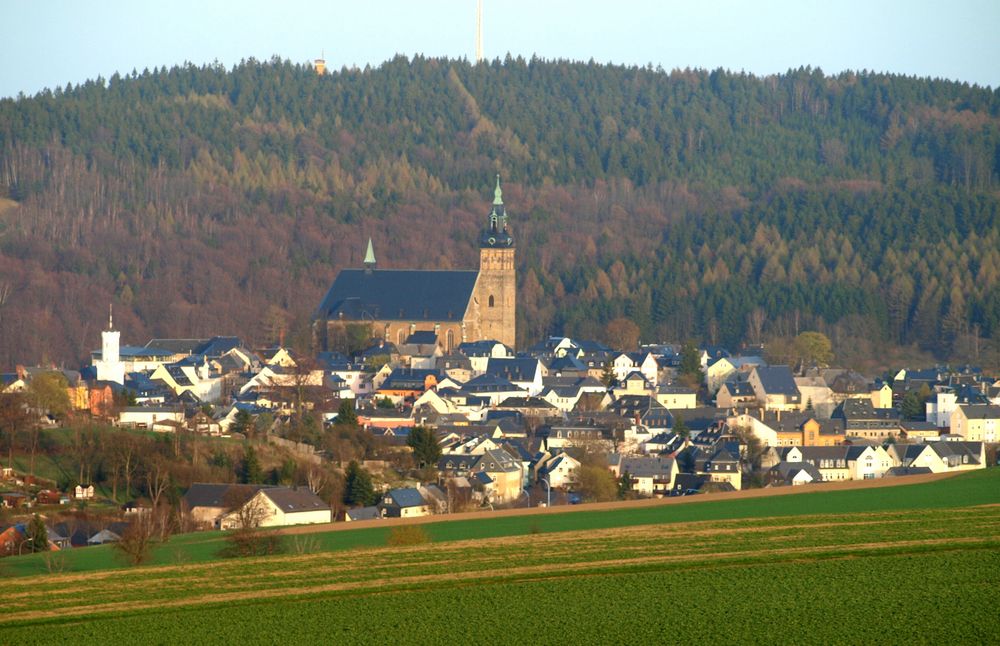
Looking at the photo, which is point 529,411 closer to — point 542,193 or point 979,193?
point 979,193

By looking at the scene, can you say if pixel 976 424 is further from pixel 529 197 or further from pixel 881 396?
pixel 529 197

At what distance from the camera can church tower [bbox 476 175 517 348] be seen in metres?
92.2

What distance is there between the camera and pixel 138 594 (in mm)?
25891

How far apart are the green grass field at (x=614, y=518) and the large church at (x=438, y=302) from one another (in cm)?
4828

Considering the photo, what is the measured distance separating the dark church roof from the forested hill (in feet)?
9.61

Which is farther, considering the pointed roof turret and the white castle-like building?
the pointed roof turret

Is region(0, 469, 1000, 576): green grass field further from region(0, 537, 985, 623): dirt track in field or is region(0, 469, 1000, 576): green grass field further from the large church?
the large church

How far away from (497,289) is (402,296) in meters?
4.42

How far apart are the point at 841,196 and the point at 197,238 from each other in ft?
140

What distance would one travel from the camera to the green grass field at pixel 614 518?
34688 mm

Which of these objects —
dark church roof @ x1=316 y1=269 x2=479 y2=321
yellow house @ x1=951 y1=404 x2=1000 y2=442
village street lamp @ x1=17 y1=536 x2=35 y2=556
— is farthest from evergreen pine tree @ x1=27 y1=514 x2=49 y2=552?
dark church roof @ x1=316 y1=269 x2=479 y2=321

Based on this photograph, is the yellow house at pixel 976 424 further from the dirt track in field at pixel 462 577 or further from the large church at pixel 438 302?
the dirt track in field at pixel 462 577

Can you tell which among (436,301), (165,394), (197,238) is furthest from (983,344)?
(197,238)

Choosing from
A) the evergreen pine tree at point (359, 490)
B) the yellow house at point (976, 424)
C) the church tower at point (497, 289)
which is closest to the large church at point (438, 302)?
the church tower at point (497, 289)
